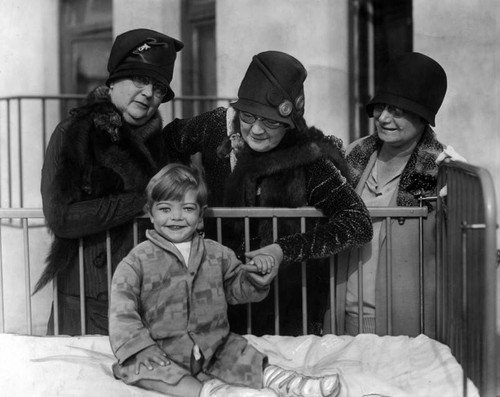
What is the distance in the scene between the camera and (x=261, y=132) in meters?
3.64

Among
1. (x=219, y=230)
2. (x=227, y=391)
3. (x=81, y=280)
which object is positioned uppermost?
(x=219, y=230)

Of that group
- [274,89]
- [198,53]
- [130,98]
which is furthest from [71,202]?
[198,53]

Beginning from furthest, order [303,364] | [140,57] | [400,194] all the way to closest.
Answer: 1. [400,194]
2. [140,57]
3. [303,364]

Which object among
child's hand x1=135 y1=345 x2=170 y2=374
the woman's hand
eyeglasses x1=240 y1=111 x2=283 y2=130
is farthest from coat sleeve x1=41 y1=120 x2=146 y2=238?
the woman's hand

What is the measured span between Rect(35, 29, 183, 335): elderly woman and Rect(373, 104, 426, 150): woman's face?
1.07m

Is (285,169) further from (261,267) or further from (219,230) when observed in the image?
(261,267)

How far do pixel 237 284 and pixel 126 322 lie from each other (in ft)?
1.66

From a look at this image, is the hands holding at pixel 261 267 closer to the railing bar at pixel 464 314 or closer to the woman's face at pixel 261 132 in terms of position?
the woman's face at pixel 261 132

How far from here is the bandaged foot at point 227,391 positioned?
313cm

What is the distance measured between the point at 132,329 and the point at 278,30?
13.4ft

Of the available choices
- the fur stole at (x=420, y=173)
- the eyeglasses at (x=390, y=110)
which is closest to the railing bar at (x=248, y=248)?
the fur stole at (x=420, y=173)

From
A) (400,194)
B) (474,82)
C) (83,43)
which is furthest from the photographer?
(83,43)

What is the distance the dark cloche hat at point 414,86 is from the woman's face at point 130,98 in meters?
1.12

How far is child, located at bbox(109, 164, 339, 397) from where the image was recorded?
10.3 feet
